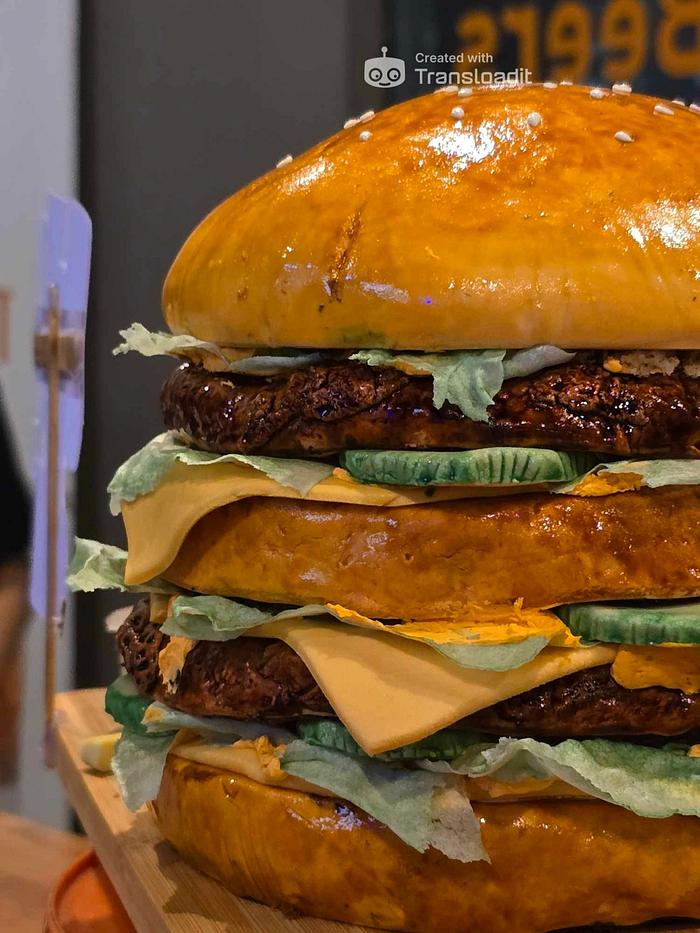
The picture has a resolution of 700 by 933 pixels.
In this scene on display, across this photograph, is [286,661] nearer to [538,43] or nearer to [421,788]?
[421,788]

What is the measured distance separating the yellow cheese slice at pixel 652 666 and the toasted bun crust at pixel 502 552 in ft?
0.22

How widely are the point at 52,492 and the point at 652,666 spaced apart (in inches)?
102

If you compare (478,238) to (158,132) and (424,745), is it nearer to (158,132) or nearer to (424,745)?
(424,745)

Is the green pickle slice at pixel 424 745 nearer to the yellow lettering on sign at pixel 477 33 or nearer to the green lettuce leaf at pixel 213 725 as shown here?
the green lettuce leaf at pixel 213 725

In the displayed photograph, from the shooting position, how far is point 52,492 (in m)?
3.63

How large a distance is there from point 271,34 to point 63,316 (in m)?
1.05

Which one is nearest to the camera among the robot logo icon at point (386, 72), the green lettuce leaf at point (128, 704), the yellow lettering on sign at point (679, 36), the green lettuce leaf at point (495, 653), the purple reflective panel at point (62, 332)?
the green lettuce leaf at point (495, 653)

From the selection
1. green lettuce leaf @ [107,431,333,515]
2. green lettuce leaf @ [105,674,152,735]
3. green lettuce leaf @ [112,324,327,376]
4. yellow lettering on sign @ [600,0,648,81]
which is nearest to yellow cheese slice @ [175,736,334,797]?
green lettuce leaf @ [105,674,152,735]

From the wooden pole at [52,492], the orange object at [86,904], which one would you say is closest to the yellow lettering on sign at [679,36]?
the wooden pole at [52,492]

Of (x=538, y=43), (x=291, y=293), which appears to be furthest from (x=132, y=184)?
(x=291, y=293)

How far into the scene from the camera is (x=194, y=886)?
1606 mm

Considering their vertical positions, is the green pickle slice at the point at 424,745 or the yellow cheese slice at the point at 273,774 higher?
the green pickle slice at the point at 424,745

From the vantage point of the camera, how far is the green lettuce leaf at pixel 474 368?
4.34 ft

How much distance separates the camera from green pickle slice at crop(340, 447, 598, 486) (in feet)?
4.33
